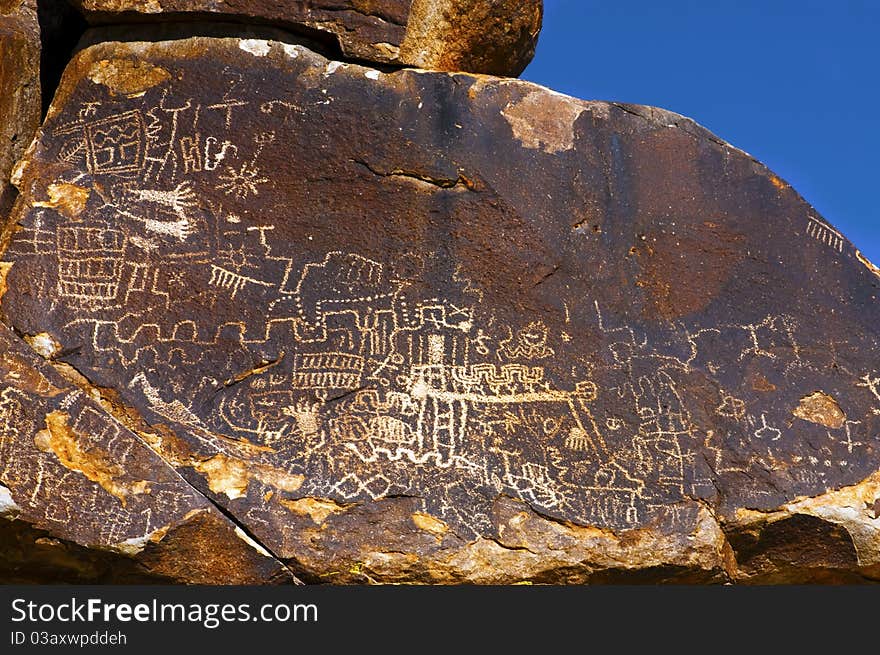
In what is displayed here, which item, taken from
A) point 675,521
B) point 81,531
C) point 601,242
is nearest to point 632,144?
point 601,242

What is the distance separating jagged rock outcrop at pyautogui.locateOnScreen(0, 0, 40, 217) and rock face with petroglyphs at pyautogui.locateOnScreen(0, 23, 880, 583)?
0.29 m

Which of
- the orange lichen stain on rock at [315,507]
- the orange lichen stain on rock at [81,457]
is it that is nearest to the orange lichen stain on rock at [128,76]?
the orange lichen stain on rock at [81,457]

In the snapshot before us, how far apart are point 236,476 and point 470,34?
2166mm

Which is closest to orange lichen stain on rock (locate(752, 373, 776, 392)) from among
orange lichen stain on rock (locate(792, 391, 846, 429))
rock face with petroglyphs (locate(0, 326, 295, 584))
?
orange lichen stain on rock (locate(792, 391, 846, 429))

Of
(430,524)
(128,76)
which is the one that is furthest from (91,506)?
(128,76)

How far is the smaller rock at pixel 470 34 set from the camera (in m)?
5.52

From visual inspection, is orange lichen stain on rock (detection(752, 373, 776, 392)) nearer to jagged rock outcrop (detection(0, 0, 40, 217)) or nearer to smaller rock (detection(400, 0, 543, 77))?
smaller rock (detection(400, 0, 543, 77))

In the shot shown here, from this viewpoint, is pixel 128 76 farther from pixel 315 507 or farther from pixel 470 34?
pixel 315 507

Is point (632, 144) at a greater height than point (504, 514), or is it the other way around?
point (632, 144)

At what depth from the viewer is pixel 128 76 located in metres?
5.25

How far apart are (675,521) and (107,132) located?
2.61 m

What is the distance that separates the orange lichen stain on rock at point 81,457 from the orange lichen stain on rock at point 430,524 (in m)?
0.94

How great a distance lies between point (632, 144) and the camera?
553cm

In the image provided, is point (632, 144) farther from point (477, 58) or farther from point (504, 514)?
point (504, 514)
